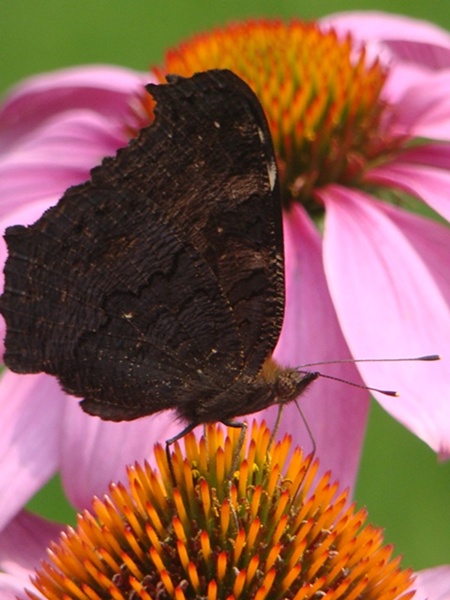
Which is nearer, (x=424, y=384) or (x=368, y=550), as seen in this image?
(x=368, y=550)

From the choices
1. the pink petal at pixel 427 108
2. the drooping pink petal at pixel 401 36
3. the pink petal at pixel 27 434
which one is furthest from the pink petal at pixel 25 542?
the drooping pink petal at pixel 401 36

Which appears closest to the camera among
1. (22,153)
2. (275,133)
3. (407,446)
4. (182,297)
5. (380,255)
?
(182,297)

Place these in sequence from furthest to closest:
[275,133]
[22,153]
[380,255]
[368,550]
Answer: [22,153], [275,133], [380,255], [368,550]

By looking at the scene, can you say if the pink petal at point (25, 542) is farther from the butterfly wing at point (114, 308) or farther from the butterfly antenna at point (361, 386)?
the butterfly antenna at point (361, 386)

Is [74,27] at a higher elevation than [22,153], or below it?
higher

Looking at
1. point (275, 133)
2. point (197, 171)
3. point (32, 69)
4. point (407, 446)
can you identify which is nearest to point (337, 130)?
point (275, 133)

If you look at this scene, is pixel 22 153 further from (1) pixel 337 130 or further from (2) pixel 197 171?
(2) pixel 197 171

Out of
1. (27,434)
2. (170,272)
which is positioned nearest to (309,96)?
(170,272)
